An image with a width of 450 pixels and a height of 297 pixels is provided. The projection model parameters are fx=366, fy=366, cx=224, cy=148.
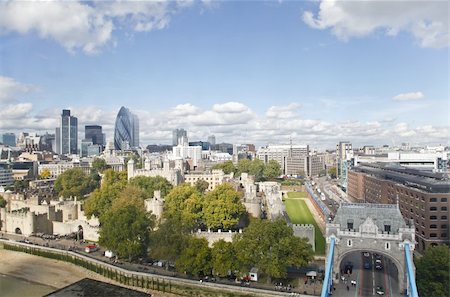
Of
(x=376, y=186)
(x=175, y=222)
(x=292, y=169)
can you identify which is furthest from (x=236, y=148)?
(x=175, y=222)

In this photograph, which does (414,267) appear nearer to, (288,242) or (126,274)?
(288,242)

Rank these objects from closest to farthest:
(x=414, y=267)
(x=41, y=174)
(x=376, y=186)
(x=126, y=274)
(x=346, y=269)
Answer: (x=414, y=267) < (x=346, y=269) < (x=126, y=274) < (x=376, y=186) < (x=41, y=174)

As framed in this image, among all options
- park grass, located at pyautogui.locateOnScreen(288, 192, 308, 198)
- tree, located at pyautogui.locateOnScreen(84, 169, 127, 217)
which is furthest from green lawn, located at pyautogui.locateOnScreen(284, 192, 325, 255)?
tree, located at pyautogui.locateOnScreen(84, 169, 127, 217)

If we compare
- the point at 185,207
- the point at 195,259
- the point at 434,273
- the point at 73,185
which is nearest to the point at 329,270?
the point at 434,273

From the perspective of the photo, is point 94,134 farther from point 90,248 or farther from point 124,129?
point 90,248

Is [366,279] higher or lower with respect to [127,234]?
lower

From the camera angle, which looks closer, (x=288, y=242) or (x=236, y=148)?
(x=288, y=242)

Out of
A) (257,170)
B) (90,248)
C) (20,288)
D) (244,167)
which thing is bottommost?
(20,288)

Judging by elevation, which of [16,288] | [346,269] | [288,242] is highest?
[288,242]

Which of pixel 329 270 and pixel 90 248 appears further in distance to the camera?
pixel 90 248
